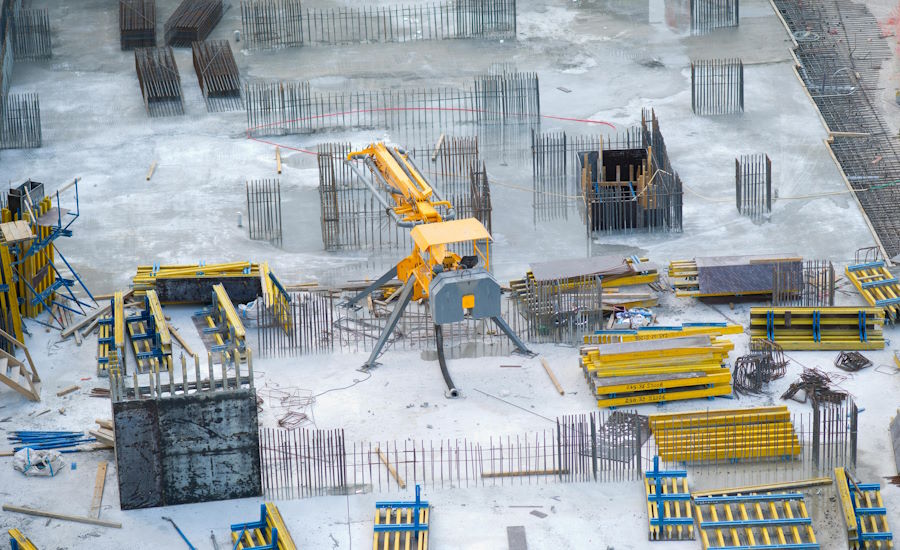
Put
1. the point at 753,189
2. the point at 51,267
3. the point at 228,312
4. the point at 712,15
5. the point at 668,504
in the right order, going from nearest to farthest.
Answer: the point at 668,504 → the point at 228,312 → the point at 51,267 → the point at 753,189 → the point at 712,15

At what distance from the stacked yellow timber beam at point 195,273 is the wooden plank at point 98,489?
8064mm

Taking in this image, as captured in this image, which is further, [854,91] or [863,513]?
[854,91]

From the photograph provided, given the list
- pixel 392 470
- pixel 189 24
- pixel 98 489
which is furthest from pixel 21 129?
pixel 392 470

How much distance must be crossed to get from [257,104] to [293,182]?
6.23m

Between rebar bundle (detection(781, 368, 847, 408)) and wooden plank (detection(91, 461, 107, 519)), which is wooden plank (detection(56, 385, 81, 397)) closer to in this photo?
wooden plank (detection(91, 461, 107, 519))

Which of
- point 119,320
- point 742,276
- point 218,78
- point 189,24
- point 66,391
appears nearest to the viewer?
point 66,391

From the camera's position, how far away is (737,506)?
36.1 metres

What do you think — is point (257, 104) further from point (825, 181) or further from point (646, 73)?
point (825, 181)

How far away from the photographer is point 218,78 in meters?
59.0

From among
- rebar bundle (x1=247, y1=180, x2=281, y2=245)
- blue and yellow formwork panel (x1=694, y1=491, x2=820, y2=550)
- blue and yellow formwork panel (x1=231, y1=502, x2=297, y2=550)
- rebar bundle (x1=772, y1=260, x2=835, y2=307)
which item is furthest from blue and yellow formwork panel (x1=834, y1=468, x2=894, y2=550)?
rebar bundle (x1=247, y1=180, x2=281, y2=245)

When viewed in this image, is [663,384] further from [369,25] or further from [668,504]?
[369,25]

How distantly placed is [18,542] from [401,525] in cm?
780

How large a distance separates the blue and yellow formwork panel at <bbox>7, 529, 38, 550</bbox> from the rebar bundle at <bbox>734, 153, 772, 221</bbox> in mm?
23703

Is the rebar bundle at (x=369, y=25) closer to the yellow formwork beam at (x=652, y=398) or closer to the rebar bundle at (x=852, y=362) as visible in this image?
the rebar bundle at (x=852, y=362)
